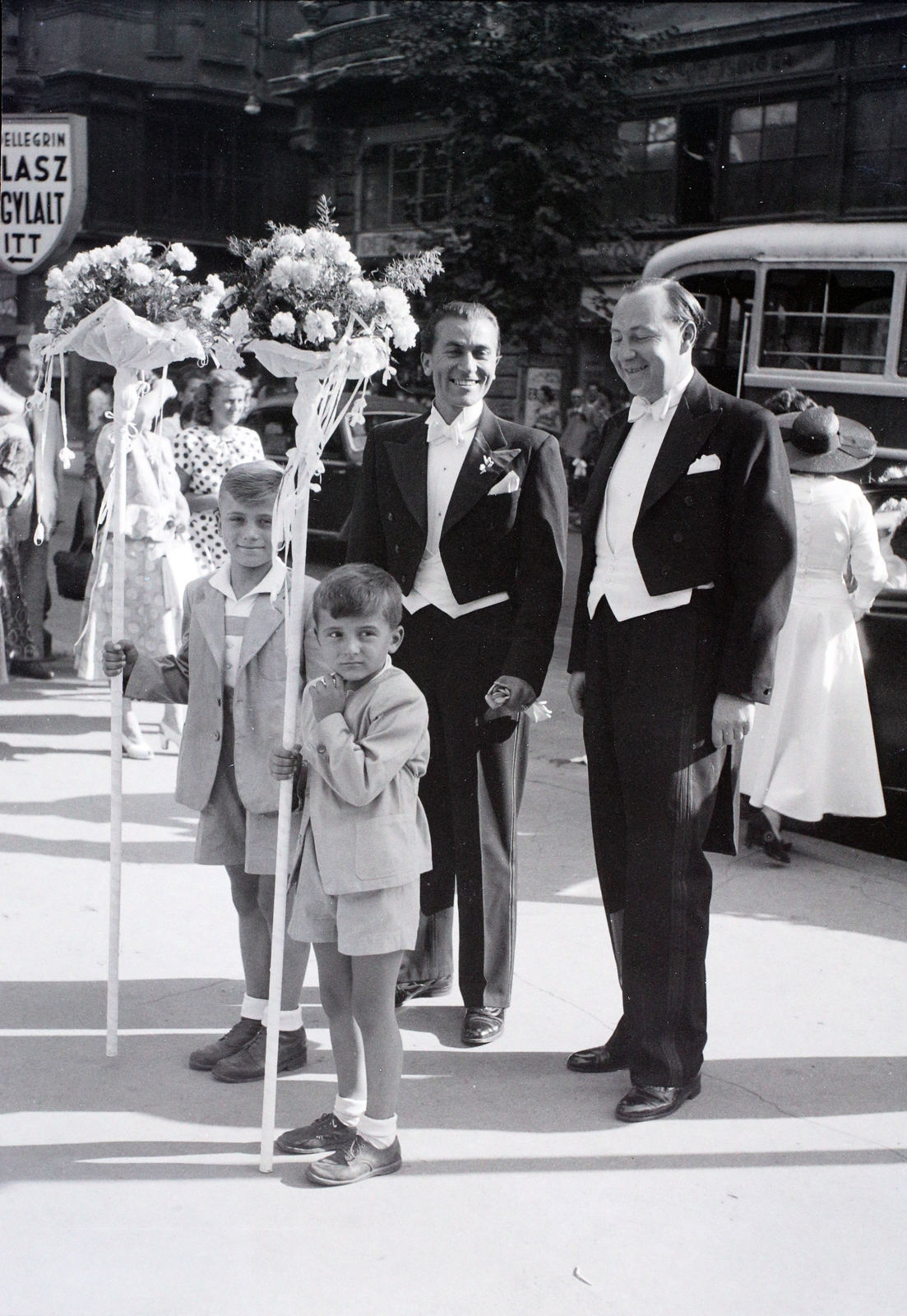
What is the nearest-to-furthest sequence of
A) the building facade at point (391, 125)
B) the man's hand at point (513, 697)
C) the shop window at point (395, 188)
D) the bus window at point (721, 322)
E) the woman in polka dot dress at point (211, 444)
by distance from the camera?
the man's hand at point (513, 697)
the woman in polka dot dress at point (211, 444)
the bus window at point (721, 322)
the building facade at point (391, 125)
the shop window at point (395, 188)

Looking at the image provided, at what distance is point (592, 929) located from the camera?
4887 millimetres

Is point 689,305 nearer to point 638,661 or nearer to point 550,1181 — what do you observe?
point 638,661

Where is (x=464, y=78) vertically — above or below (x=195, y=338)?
above

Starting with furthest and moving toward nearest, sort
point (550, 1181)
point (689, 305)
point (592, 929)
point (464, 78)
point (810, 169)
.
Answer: point (810, 169) < point (464, 78) < point (592, 929) < point (689, 305) < point (550, 1181)

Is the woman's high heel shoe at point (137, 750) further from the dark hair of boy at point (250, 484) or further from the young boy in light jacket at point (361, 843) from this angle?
the young boy in light jacket at point (361, 843)

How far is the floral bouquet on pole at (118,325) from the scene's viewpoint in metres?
3.65

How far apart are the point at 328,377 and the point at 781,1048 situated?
2226 millimetres

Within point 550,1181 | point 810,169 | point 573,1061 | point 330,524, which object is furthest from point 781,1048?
point 810,169

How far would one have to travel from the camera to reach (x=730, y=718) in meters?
3.51

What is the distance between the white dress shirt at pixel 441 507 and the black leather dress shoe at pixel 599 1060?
4.08 feet

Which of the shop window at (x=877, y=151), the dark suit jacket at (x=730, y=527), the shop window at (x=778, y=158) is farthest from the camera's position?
the shop window at (x=778, y=158)

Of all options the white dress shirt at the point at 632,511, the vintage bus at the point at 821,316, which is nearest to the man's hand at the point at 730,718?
the white dress shirt at the point at 632,511

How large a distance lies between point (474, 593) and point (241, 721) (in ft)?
2.53

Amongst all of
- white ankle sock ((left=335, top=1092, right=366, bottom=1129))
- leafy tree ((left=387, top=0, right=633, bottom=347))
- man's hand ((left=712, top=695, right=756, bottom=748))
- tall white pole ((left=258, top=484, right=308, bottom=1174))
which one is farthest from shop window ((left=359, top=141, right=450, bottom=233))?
white ankle sock ((left=335, top=1092, right=366, bottom=1129))
